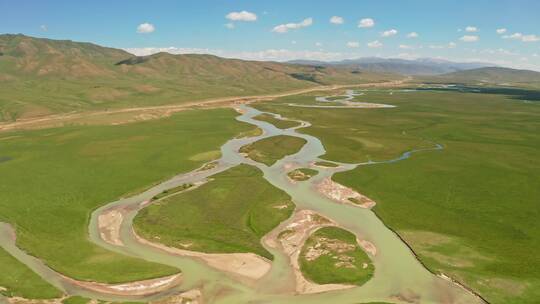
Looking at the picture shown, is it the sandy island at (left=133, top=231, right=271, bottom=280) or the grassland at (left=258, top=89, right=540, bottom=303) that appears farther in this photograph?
the grassland at (left=258, top=89, right=540, bottom=303)

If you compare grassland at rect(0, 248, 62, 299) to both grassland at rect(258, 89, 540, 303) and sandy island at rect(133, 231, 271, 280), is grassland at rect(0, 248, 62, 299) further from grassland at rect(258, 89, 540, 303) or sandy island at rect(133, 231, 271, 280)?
grassland at rect(258, 89, 540, 303)

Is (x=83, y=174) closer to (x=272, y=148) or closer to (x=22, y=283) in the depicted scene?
(x=22, y=283)

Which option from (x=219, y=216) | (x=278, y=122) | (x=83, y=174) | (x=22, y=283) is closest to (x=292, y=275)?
(x=219, y=216)

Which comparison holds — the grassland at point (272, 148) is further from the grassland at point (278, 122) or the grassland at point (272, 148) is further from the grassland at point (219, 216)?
the grassland at point (278, 122)

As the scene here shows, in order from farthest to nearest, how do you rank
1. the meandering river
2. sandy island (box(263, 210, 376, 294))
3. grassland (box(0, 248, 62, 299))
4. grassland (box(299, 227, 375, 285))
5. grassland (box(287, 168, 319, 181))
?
grassland (box(287, 168, 319, 181)), grassland (box(299, 227, 375, 285)), sandy island (box(263, 210, 376, 294)), grassland (box(0, 248, 62, 299)), the meandering river

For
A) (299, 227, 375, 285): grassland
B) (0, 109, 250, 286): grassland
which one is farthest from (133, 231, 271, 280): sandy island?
(299, 227, 375, 285): grassland

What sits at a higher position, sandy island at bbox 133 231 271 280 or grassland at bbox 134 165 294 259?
grassland at bbox 134 165 294 259

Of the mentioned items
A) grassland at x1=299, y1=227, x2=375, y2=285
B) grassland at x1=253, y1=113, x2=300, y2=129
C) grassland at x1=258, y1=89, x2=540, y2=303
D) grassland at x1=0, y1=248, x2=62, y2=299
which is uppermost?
grassland at x1=253, y1=113, x2=300, y2=129

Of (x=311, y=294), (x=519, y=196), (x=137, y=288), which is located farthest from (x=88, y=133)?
(x=519, y=196)
